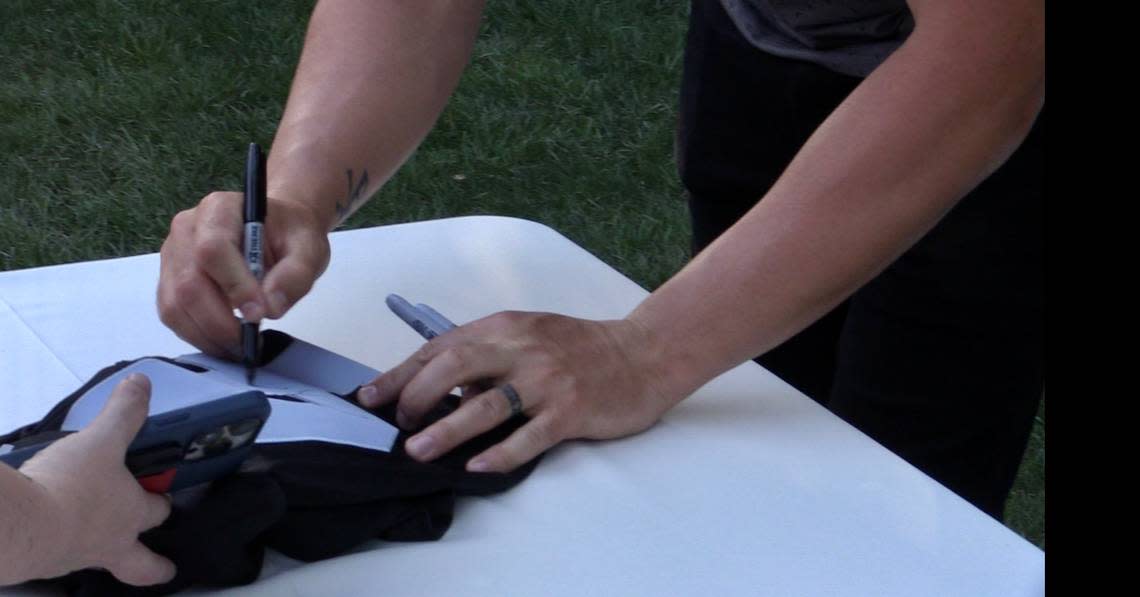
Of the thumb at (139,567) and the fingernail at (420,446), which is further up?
the thumb at (139,567)

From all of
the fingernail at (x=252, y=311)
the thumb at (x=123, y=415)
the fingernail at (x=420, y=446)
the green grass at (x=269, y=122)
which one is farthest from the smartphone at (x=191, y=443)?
the green grass at (x=269, y=122)

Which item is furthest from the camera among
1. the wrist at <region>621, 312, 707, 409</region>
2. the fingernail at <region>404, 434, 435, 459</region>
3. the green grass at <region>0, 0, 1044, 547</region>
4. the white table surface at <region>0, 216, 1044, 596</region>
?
the green grass at <region>0, 0, 1044, 547</region>

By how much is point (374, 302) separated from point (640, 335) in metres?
0.30

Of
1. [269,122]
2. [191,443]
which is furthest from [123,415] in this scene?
[269,122]

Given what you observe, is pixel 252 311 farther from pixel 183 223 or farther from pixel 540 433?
pixel 540 433

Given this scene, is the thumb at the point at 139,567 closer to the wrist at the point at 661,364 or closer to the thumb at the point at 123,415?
the thumb at the point at 123,415

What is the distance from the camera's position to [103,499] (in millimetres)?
794

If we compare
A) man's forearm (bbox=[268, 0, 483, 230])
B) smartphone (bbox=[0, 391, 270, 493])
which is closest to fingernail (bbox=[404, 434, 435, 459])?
smartphone (bbox=[0, 391, 270, 493])

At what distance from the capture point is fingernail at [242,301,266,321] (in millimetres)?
1097

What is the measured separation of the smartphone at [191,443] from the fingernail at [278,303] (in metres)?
0.28

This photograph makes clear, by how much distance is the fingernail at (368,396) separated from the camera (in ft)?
3.46

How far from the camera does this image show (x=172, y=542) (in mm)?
827

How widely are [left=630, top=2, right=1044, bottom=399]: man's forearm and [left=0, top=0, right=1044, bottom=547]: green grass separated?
2.14 meters

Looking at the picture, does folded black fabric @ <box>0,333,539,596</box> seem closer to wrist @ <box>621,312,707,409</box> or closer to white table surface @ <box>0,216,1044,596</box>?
white table surface @ <box>0,216,1044,596</box>
